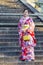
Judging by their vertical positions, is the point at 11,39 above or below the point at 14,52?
above

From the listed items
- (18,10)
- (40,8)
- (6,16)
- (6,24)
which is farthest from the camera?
(40,8)

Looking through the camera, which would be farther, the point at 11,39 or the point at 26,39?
the point at 11,39

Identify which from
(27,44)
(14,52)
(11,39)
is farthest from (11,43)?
(27,44)

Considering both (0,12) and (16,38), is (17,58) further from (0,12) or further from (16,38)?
(0,12)

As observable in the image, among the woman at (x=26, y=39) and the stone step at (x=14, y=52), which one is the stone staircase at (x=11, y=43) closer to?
the stone step at (x=14, y=52)

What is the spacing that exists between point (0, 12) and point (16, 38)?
3.32 m

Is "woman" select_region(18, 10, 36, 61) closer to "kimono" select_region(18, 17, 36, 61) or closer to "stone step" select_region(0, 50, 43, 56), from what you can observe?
"kimono" select_region(18, 17, 36, 61)

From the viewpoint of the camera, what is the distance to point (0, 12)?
1880 cm

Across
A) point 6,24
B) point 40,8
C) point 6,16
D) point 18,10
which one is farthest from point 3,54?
point 40,8

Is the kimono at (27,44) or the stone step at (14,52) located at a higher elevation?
the kimono at (27,44)

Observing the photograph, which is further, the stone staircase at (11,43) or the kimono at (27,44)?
the stone staircase at (11,43)

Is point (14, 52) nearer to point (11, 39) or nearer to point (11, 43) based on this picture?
point (11, 43)

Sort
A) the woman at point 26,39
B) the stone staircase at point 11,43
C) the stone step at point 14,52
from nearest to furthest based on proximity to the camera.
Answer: the woman at point 26,39
the stone staircase at point 11,43
the stone step at point 14,52

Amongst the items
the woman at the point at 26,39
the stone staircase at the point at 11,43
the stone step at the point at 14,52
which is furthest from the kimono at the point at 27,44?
the stone step at the point at 14,52
